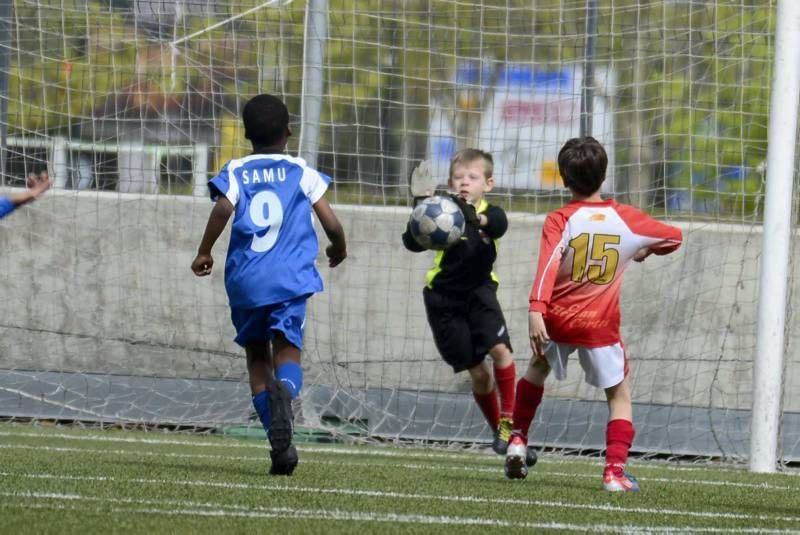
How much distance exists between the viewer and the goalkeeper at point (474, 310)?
7301 millimetres

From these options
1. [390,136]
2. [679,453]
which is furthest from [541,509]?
[390,136]

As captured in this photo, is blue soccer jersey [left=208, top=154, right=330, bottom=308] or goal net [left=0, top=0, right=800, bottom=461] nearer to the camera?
blue soccer jersey [left=208, top=154, right=330, bottom=308]

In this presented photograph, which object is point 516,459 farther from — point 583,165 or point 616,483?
point 583,165

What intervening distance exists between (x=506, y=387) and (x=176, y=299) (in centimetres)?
297

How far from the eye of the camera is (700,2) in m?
9.10

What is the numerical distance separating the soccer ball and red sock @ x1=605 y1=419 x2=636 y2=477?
51.9 inches

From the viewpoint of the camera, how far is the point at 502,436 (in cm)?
700

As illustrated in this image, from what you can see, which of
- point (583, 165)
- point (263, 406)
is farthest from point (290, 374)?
point (583, 165)

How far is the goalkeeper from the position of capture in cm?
730

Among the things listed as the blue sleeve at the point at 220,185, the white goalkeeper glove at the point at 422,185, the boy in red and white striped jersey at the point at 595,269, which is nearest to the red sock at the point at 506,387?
the white goalkeeper glove at the point at 422,185

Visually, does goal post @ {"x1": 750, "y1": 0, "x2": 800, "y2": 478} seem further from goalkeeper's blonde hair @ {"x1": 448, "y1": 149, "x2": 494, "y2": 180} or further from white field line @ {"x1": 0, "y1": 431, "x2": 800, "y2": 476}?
goalkeeper's blonde hair @ {"x1": 448, "y1": 149, "x2": 494, "y2": 180}

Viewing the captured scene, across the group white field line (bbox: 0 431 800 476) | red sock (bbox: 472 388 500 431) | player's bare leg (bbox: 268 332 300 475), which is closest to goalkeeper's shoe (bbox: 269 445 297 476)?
player's bare leg (bbox: 268 332 300 475)

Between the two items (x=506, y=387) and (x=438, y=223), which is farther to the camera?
(x=506, y=387)

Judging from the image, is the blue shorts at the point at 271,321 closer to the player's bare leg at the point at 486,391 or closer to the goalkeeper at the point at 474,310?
the goalkeeper at the point at 474,310
